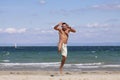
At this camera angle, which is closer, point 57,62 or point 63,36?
point 63,36

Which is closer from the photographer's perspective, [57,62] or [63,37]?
[63,37]

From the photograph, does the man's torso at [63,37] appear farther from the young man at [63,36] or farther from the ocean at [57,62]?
the ocean at [57,62]

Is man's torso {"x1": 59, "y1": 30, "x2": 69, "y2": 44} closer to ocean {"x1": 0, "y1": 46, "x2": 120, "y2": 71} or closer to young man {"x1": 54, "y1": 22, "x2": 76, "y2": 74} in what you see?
young man {"x1": 54, "y1": 22, "x2": 76, "y2": 74}

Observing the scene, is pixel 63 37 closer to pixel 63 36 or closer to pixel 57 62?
pixel 63 36

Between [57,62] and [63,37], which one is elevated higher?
[63,37]

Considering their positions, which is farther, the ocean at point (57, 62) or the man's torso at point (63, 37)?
the ocean at point (57, 62)

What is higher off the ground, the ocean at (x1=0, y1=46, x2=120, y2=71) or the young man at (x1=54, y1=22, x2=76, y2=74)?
the young man at (x1=54, y1=22, x2=76, y2=74)

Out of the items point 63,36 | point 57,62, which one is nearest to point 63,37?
point 63,36

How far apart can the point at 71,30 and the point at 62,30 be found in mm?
399

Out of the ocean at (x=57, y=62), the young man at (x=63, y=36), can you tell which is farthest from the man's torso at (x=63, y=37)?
the ocean at (x=57, y=62)

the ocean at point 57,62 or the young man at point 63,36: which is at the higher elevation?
the young man at point 63,36

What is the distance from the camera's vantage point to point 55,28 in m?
17.6

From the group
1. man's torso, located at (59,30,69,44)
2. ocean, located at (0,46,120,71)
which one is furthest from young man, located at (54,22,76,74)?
ocean, located at (0,46,120,71)
